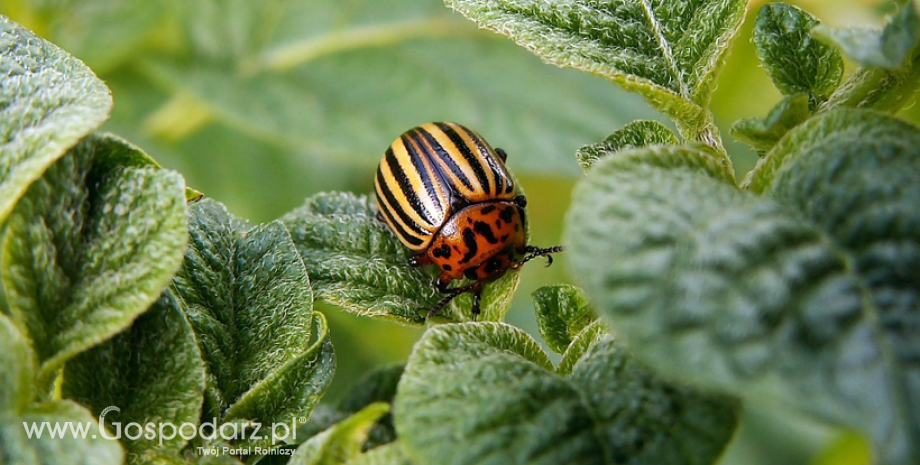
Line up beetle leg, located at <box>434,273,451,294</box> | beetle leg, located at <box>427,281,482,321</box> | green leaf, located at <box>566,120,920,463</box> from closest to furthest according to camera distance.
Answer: green leaf, located at <box>566,120,920,463</box>, beetle leg, located at <box>427,281,482,321</box>, beetle leg, located at <box>434,273,451,294</box>

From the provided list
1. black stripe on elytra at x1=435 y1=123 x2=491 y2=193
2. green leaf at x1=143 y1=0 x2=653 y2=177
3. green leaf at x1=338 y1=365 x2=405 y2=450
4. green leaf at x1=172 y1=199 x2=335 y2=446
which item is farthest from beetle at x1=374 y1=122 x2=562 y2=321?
green leaf at x1=143 y1=0 x2=653 y2=177

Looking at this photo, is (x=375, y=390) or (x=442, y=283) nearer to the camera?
(x=375, y=390)

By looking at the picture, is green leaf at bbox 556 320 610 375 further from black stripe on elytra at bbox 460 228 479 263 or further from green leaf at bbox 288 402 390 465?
black stripe on elytra at bbox 460 228 479 263

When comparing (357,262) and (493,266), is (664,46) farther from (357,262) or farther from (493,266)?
(493,266)

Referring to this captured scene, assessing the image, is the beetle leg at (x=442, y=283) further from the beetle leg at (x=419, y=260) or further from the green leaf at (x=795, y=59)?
the green leaf at (x=795, y=59)

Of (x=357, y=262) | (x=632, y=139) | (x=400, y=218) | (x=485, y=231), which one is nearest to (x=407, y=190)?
(x=400, y=218)
